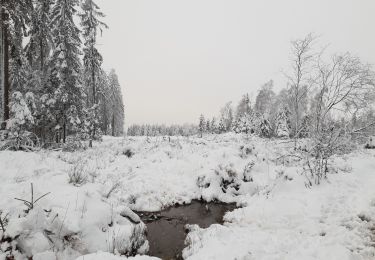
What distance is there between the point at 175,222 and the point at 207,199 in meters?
2.24

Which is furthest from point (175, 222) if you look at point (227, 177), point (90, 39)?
point (90, 39)

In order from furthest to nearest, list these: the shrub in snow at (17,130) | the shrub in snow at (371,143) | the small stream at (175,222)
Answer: the shrub in snow at (371,143), the shrub in snow at (17,130), the small stream at (175,222)

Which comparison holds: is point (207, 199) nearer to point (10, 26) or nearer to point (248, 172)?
point (248, 172)

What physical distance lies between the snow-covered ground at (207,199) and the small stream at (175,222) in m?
0.31

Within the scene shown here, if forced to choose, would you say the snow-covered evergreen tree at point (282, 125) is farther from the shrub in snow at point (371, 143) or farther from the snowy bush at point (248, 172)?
the snowy bush at point (248, 172)

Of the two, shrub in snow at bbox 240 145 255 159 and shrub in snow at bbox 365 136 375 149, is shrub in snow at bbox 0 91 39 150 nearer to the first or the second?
shrub in snow at bbox 240 145 255 159

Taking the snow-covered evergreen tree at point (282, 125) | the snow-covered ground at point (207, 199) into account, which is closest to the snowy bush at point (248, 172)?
the snow-covered ground at point (207, 199)

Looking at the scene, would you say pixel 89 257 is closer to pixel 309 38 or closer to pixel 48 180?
pixel 48 180

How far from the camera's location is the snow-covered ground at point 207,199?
14.8 feet

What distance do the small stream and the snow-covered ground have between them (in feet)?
1.01

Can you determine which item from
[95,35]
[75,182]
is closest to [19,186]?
[75,182]

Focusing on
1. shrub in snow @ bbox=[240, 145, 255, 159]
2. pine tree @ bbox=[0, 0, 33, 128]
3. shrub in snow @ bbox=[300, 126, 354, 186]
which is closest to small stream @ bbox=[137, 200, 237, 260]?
shrub in snow @ bbox=[300, 126, 354, 186]

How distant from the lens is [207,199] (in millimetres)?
9492

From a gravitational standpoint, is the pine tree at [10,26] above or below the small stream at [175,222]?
above
